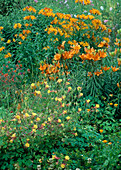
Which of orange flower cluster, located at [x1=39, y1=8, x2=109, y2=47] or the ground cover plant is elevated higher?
orange flower cluster, located at [x1=39, y1=8, x2=109, y2=47]

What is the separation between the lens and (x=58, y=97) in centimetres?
365

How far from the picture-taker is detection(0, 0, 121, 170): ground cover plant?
9.44ft

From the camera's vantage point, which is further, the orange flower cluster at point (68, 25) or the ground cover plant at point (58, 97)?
the orange flower cluster at point (68, 25)

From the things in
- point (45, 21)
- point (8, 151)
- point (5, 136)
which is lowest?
point (8, 151)

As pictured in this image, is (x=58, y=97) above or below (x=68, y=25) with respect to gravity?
below

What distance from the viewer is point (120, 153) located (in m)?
2.83

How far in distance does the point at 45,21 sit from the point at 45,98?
237 cm

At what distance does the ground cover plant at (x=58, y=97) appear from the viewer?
2.88 metres

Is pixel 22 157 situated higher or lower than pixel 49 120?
lower

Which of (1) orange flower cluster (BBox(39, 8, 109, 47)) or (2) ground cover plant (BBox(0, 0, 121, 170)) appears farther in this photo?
(1) orange flower cluster (BBox(39, 8, 109, 47))

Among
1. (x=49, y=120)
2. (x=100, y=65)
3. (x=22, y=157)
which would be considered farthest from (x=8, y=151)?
(x=100, y=65)

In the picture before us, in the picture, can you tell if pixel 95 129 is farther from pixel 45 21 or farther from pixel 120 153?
pixel 45 21

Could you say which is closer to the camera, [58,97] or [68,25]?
[58,97]

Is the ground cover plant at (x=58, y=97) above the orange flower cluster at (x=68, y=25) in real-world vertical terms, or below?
below
